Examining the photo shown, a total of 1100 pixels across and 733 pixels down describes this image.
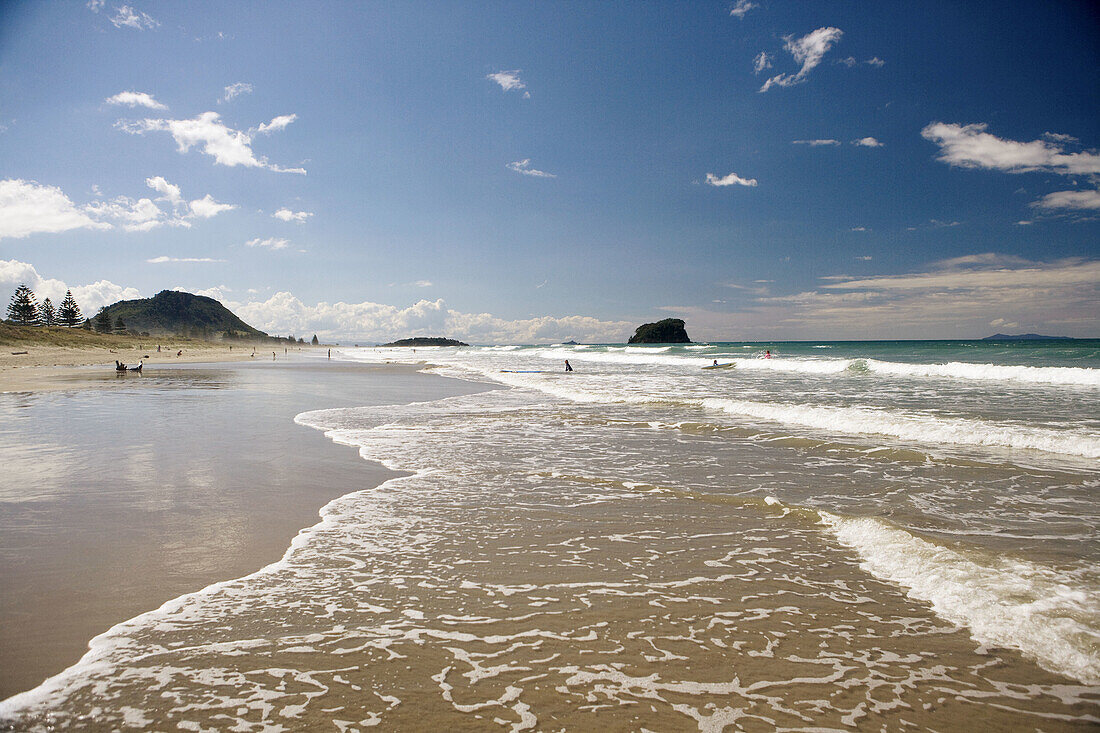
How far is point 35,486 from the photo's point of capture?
7316mm

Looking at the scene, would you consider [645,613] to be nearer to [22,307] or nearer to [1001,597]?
[1001,597]

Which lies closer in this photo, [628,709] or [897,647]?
[628,709]

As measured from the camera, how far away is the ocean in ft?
9.75

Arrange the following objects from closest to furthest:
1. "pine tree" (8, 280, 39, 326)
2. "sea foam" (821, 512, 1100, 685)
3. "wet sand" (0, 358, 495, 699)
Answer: "sea foam" (821, 512, 1100, 685) < "wet sand" (0, 358, 495, 699) < "pine tree" (8, 280, 39, 326)

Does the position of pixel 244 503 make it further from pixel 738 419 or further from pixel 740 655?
pixel 738 419

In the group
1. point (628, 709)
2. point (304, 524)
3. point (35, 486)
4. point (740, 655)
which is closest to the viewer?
point (628, 709)

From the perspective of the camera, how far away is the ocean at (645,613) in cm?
297

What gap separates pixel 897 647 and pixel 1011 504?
5.03 meters

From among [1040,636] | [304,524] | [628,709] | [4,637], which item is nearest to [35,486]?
[304,524]

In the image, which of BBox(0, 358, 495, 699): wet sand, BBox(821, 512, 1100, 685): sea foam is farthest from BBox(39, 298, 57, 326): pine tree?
BBox(821, 512, 1100, 685): sea foam

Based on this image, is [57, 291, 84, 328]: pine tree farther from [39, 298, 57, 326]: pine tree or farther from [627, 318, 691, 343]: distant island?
[627, 318, 691, 343]: distant island

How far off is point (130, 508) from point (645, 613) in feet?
21.5

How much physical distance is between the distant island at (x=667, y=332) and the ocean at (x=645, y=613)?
128m

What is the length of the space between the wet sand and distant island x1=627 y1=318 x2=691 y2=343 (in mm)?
126904
